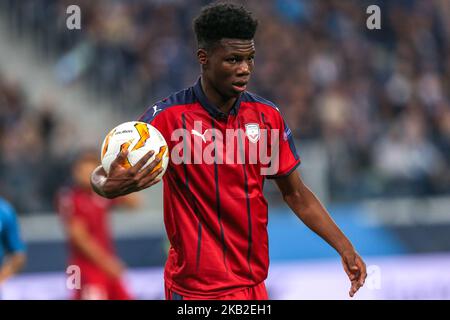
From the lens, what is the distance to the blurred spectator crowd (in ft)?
42.3

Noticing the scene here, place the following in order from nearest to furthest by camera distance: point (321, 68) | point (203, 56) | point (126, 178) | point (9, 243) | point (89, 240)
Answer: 1. point (126, 178)
2. point (203, 56)
3. point (9, 243)
4. point (89, 240)
5. point (321, 68)

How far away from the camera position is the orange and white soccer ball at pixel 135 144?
4.77 m

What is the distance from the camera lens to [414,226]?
471 inches

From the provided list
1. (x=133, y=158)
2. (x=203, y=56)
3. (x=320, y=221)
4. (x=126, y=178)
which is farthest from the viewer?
(x=320, y=221)

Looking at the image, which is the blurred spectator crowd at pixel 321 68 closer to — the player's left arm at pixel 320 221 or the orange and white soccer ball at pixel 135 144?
the player's left arm at pixel 320 221

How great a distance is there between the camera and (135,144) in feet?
15.7

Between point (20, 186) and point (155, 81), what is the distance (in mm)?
3376

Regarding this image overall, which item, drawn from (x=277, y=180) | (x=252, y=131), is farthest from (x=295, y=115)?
(x=252, y=131)

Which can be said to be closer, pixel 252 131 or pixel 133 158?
pixel 133 158

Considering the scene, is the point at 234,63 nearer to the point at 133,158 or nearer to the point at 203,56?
the point at 203,56

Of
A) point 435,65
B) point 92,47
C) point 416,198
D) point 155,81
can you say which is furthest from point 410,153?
point 92,47

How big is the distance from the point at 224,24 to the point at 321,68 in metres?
10.0

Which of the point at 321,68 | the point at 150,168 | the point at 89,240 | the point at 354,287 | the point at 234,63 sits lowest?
the point at 89,240
